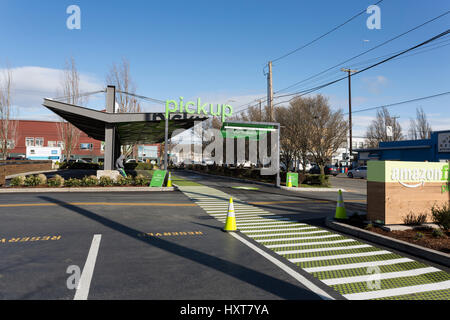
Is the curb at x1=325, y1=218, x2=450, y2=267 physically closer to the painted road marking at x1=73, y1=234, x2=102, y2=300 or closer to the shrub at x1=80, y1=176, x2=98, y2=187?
the painted road marking at x1=73, y1=234, x2=102, y2=300

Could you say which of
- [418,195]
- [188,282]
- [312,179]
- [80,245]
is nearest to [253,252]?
[188,282]

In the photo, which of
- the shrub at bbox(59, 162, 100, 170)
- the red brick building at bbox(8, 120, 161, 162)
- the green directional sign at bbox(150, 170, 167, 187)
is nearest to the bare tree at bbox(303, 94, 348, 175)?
the green directional sign at bbox(150, 170, 167, 187)

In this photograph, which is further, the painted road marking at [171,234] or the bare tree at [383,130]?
the bare tree at [383,130]

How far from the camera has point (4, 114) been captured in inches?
1411

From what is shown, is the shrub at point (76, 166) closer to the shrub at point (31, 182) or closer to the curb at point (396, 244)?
the shrub at point (31, 182)

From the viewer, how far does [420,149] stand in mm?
36406

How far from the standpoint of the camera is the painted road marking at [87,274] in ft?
13.1

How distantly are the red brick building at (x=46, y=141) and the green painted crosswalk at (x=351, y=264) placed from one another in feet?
198

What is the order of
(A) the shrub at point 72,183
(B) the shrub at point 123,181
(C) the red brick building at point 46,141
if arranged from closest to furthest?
(A) the shrub at point 72,183 < (B) the shrub at point 123,181 < (C) the red brick building at point 46,141

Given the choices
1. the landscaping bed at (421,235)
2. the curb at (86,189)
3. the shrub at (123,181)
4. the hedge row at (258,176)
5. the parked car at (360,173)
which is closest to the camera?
the landscaping bed at (421,235)

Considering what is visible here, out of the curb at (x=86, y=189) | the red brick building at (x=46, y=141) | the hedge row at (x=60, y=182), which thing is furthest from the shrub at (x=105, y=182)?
the red brick building at (x=46, y=141)

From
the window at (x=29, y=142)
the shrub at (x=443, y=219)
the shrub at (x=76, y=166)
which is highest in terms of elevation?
the window at (x=29, y=142)

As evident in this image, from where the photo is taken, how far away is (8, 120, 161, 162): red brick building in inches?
2584

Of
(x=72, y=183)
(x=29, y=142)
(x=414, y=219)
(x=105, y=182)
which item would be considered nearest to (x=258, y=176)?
(x=105, y=182)
